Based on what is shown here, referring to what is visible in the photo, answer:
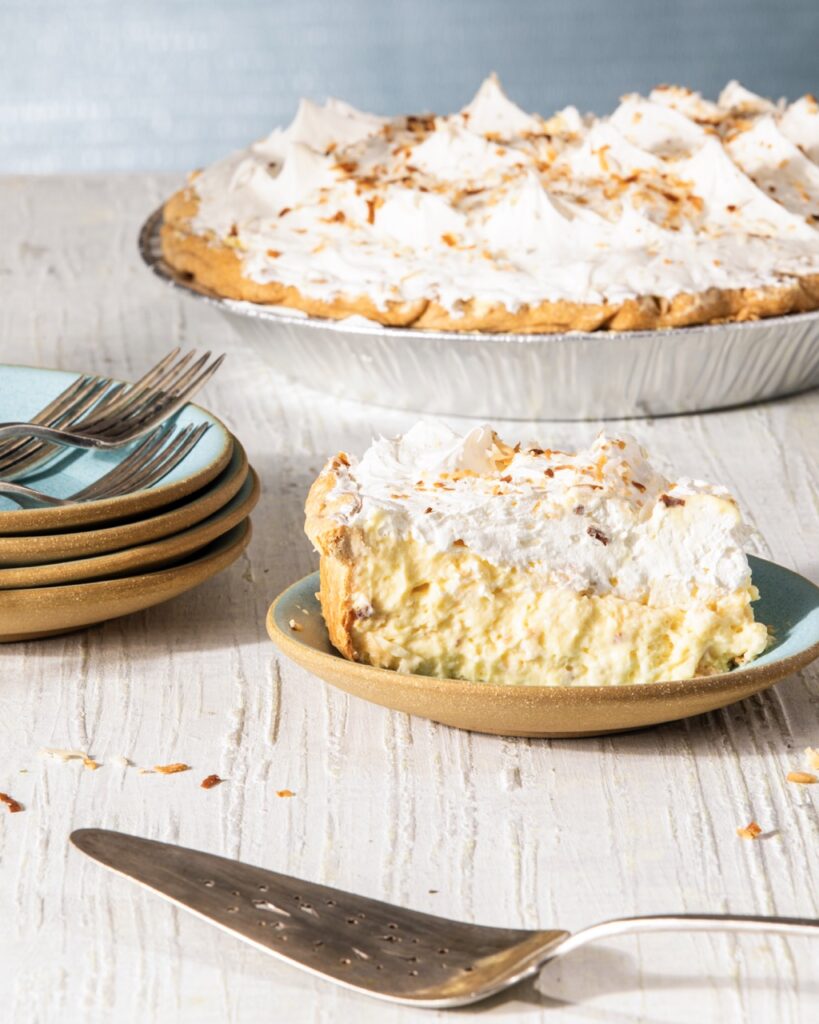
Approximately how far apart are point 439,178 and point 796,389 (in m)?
0.46

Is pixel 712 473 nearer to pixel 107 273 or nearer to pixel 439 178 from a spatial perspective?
pixel 439 178

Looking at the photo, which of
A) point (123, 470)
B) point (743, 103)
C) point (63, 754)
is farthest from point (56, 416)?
point (743, 103)

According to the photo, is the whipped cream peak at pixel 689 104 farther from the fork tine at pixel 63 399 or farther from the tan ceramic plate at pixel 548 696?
the tan ceramic plate at pixel 548 696

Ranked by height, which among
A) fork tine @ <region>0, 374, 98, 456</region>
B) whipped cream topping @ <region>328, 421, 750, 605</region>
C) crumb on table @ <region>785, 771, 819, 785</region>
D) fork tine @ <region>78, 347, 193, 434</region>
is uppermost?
whipped cream topping @ <region>328, 421, 750, 605</region>

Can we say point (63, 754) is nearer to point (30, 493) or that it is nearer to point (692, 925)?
point (30, 493)

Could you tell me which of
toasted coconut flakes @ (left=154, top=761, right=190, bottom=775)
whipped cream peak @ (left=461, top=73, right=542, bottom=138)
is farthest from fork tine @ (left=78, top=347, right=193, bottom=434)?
whipped cream peak @ (left=461, top=73, right=542, bottom=138)

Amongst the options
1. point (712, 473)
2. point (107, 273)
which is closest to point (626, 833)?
point (712, 473)

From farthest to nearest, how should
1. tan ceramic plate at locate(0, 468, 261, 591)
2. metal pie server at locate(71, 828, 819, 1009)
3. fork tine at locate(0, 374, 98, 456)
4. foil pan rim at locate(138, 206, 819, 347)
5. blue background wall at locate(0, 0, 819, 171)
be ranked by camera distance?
blue background wall at locate(0, 0, 819, 171) < foil pan rim at locate(138, 206, 819, 347) < fork tine at locate(0, 374, 98, 456) < tan ceramic plate at locate(0, 468, 261, 591) < metal pie server at locate(71, 828, 819, 1009)

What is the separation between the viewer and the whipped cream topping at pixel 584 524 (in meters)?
0.85

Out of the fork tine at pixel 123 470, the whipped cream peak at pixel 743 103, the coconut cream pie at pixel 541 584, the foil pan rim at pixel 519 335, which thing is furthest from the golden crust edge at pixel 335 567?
the whipped cream peak at pixel 743 103

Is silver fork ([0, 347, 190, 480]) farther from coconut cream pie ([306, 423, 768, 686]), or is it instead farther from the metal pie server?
the metal pie server

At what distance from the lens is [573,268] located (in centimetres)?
144

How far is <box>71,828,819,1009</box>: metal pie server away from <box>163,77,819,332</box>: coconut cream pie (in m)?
0.79

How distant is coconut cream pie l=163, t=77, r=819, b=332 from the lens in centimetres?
142
